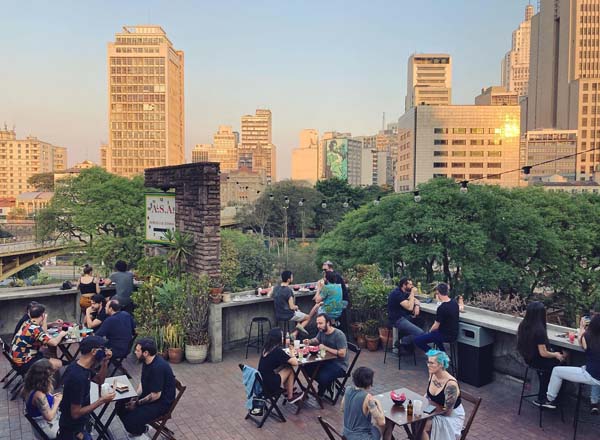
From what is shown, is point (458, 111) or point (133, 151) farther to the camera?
point (133, 151)

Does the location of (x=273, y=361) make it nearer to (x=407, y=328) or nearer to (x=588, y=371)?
(x=407, y=328)

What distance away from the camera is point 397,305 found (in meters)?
8.02

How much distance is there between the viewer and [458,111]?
106750mm

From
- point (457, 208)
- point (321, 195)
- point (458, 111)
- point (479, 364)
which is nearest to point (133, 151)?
point (321, 195)

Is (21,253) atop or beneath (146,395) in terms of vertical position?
beneath

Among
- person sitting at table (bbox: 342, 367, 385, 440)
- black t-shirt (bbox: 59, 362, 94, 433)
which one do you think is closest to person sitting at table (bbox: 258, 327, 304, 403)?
person sitting at table (bbox: 342, 367, 385, 440)

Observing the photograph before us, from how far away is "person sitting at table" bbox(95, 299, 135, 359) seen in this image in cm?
672

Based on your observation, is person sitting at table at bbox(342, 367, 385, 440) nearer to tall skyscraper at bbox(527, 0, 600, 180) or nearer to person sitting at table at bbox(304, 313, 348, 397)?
person sitting at table at bbox(304, 313, 348, 397)

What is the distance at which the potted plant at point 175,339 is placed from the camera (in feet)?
27.0

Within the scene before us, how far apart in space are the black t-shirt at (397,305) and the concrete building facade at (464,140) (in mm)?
103211

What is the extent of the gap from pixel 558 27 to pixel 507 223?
130407 millimetres

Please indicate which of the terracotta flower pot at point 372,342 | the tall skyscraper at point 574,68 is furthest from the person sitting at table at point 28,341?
the tall skyscraper at point 574,68

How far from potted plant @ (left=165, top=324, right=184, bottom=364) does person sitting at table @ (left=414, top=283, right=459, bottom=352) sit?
4140mm

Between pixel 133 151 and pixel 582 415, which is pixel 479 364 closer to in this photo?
pixel 582 415
